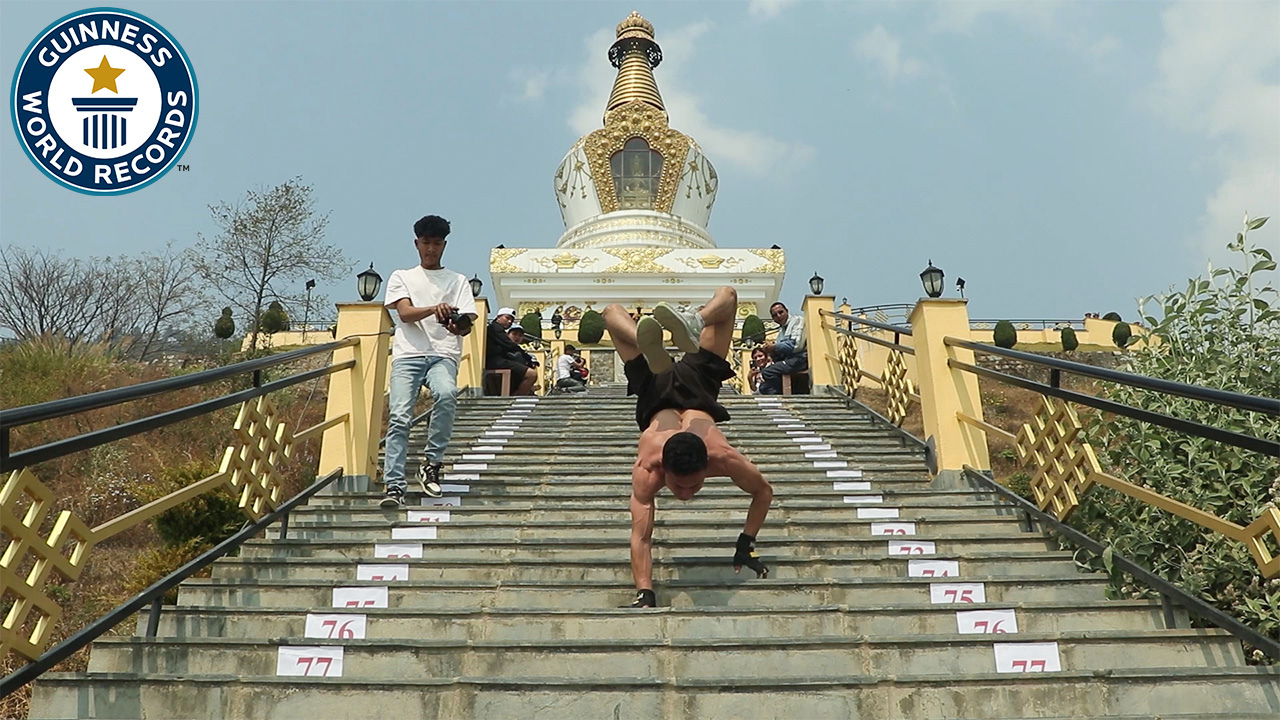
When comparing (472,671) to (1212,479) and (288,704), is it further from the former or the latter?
(1212,479)

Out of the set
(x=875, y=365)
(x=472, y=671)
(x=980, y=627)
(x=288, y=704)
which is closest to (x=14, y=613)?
(x=288, y=704)

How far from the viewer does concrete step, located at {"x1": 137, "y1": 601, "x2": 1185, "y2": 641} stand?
399cm

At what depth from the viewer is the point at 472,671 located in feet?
11.9

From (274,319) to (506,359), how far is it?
14.5 meters

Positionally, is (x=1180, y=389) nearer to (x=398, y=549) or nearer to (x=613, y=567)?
(x=613, y=567)

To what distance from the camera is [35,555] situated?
3.27m

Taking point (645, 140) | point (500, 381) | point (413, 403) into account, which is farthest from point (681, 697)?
point (645, 140)

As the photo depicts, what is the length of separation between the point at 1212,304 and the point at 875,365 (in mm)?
18658

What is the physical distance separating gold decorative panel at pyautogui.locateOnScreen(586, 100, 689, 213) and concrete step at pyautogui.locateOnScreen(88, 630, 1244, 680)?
98.7ft

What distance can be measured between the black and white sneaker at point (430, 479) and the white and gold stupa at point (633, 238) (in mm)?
19871

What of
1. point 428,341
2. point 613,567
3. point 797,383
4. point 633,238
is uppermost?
point 633,238

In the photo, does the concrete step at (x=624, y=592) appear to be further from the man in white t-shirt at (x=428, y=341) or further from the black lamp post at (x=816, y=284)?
the black lamp post at (x=816, y=284)

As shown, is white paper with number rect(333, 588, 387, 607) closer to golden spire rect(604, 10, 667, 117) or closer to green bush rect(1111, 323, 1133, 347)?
green bush rect(1111, 323, 1133, 347)

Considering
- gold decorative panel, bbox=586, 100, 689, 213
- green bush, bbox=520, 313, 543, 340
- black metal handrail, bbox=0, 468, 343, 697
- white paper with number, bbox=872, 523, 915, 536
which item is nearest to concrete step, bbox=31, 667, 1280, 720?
black metal handrail, bbox=0, 468, 343, 697
